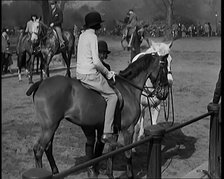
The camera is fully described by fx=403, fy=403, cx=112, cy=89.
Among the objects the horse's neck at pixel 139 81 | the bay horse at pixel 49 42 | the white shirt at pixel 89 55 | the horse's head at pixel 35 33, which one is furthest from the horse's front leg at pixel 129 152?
the horse's head at pixel 35 33

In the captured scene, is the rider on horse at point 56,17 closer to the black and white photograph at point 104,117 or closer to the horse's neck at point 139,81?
the black and white photograph at point 104,117

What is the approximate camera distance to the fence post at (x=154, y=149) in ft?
8.90

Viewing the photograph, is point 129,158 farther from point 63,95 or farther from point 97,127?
point 63,95

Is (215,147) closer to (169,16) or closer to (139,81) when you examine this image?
(139,81)

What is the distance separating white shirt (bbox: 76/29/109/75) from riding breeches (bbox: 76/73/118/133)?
0.05m

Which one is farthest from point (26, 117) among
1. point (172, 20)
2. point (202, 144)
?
point (172, 20)

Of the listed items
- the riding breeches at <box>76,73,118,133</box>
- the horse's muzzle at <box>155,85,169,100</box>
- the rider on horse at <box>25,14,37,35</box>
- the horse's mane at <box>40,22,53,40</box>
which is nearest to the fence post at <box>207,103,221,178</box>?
the horse's muzzle at <box>155,85,169,100</box>

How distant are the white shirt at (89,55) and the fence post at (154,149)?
40.9 inches

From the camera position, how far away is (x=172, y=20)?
821 cm

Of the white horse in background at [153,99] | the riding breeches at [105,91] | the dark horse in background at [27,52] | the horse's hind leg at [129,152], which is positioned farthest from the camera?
the dark horse in background at [27,52]

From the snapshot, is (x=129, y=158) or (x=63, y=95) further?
(x=129, y=158)

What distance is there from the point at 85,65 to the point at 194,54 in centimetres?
1153

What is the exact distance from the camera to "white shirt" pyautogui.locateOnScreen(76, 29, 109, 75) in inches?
142

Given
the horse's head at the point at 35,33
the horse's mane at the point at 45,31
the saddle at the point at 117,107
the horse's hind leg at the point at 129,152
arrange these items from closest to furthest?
the saddle at the point at 117,107 < the horse's hind leg at the point at 129,152 < the horse's mane at the point at 45,31 < the horse's head at the point at 35,33
